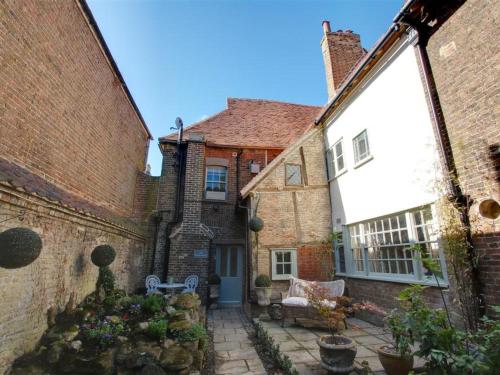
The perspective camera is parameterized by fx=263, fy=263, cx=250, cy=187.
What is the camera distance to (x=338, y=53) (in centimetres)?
1038

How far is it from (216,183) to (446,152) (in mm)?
8125

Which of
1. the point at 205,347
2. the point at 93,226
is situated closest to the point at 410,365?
the point at 205,347

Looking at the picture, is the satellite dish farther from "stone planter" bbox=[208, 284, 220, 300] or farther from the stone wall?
"stone planter" bbox=[208, 284, 220, 300]

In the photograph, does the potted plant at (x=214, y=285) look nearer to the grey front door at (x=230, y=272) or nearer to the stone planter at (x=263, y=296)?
the grey front door at (x=230, y=272)

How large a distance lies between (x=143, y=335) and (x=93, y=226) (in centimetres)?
249

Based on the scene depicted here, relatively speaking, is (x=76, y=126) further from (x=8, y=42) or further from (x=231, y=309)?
(x=231, y=309)

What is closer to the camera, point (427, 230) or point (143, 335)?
point (143, 335)

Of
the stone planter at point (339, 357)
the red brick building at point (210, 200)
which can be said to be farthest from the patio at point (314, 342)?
the red brick building at point (210, 200)

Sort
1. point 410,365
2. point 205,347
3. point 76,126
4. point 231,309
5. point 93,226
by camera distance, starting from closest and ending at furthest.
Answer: point 410,365, point 205,347, point 93,226, point 76,126, point 231,309

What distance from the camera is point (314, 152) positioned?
938cm

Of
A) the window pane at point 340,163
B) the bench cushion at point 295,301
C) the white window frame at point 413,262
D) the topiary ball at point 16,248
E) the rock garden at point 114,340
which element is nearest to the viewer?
the topiary ball at point 16,248

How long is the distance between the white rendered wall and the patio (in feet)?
8.74

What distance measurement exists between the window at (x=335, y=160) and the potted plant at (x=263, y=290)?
4.03 m

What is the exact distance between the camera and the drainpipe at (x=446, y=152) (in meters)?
4.12
